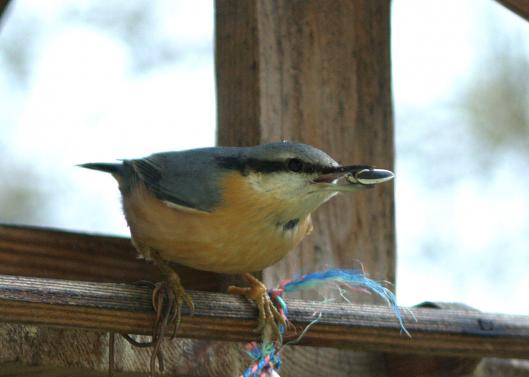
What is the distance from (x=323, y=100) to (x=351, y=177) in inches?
23.6

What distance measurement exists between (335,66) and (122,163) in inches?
27.9

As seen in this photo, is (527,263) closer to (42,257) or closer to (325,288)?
(325,288)

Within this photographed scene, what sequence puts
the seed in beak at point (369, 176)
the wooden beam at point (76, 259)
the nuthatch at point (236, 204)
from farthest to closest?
1. the wooden beam at point (76, 259)
2. the nuthatch at point (236, 204)
3. the seed in beak at point (369, 176)

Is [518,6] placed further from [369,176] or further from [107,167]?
[107,167]

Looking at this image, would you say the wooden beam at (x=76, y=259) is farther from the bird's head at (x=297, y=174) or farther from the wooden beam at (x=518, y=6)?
the wooden beam at (x=518, y=6)

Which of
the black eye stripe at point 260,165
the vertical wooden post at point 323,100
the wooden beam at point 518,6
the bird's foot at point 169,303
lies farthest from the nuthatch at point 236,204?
the wooden beam at point 518,6

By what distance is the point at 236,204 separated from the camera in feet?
9.23

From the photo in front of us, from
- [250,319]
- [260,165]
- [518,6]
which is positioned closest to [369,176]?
[260,165]

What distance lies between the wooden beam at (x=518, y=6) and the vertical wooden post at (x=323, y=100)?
42cm

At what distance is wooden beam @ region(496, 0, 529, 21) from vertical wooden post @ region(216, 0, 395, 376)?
0.42 meters

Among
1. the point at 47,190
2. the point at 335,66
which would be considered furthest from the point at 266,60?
the point at 47,190

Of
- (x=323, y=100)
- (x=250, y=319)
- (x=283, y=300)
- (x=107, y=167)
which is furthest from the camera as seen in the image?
(x=323, y=100)

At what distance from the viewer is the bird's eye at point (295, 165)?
9.11 ft

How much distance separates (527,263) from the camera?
6.12 m
